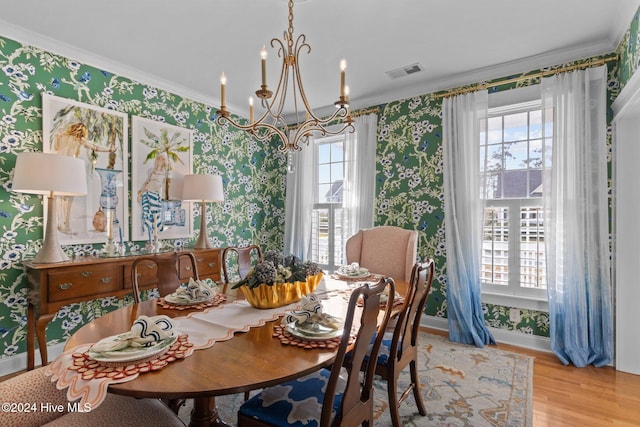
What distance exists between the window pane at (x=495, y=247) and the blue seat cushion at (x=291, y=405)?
2390 millimetres

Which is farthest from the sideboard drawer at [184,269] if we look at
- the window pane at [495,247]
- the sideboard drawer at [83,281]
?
the window pane at [495,247]

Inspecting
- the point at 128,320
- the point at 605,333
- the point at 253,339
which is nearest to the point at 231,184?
the point at 128,320

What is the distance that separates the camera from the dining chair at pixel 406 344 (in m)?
1.63

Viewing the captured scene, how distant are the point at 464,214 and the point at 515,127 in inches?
38.7

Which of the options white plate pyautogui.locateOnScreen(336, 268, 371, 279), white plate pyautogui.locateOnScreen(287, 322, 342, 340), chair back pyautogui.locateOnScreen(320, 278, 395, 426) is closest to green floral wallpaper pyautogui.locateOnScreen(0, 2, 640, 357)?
white plate pyautogui.locateOnScreen(336, 268, 371, 279)

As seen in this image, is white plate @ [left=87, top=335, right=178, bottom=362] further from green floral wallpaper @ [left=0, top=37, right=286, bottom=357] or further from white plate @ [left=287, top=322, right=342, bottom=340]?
green floral wallpaper @ [left=0, top=37, right=286, bottom=357]

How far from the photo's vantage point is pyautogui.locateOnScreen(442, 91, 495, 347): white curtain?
3.09 m

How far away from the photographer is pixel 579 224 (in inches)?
104

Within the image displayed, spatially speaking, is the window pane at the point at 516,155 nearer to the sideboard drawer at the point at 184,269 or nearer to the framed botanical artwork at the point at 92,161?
the sideboard drawer at the point at 184,269

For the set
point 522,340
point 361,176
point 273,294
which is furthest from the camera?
point 361,176

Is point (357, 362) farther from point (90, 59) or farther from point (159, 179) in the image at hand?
point (90, 59)

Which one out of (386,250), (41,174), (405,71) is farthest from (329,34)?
(41,174)

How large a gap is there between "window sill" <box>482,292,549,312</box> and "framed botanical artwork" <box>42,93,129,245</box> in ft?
11.8

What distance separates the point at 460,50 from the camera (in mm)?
2758
